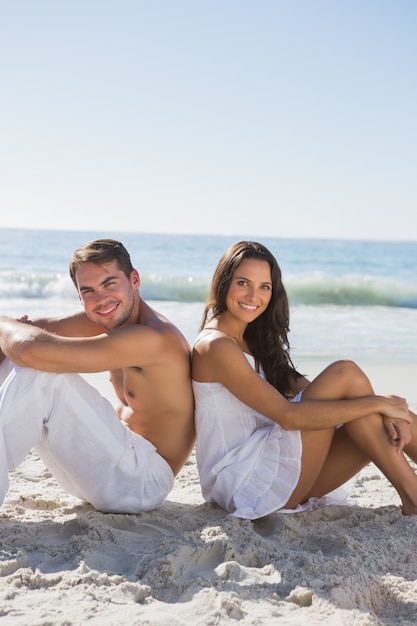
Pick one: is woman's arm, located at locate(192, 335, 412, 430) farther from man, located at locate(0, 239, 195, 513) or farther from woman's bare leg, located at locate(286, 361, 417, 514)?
man, located at locate(0, 239, 195, 513)

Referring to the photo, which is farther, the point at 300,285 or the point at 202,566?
the point at 300,285

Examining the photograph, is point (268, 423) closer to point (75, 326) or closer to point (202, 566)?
point (202, 566)

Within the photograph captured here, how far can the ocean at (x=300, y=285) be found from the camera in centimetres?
1074

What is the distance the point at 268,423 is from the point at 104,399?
89 centimetres

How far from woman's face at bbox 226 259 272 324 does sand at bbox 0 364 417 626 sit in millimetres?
1054

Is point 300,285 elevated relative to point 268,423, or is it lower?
elevated

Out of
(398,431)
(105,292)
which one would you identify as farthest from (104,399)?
(398,431)

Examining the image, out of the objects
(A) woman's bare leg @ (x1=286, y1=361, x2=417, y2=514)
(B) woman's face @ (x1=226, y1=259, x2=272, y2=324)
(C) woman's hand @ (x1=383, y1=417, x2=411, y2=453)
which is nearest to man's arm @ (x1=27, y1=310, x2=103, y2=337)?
(B) woman's face @ (x1=226, y1=259, x2=272, y2=324)

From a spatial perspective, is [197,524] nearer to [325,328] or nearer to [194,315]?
[325,328]

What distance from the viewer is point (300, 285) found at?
21125 mm

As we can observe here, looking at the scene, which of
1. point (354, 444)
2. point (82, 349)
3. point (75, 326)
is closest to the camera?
point (82, 349)

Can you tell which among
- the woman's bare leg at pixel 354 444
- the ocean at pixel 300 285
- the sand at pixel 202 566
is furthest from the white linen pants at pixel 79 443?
the ocean at pixel 300 285

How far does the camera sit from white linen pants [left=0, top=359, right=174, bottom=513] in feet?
11.0

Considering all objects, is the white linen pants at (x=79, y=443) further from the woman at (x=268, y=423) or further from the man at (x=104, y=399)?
the woman at (x=268, y=423)
